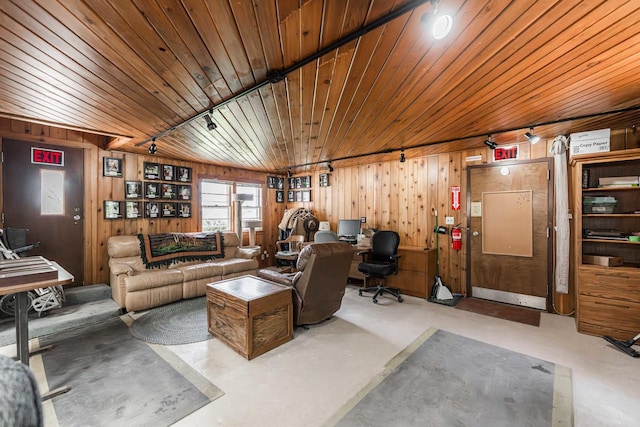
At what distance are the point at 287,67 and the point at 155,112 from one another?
170 cm

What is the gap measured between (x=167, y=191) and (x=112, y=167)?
879mm

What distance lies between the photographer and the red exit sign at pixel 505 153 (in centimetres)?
407

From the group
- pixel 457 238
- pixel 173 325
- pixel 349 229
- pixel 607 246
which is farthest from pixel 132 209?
pixel 607 246

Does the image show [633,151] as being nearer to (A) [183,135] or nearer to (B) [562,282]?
(B) [562,282]

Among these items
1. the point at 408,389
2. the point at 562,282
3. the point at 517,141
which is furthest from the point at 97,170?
the point at 562,282

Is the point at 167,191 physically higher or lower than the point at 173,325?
higher

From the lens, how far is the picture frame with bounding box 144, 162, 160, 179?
472 centimetres

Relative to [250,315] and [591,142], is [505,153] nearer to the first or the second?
[591,142]

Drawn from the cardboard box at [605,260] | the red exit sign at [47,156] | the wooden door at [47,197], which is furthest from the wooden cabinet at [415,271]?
the red exit sign at [47,156]

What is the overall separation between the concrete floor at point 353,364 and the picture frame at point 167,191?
10.0ft

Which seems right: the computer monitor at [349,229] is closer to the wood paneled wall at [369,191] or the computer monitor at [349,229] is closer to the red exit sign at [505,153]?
the wood paneled wall at [369,191]

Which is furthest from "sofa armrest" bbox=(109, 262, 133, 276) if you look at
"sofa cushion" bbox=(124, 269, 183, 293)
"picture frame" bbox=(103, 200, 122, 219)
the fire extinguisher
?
the fire extinguisher

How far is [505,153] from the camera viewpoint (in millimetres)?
4129

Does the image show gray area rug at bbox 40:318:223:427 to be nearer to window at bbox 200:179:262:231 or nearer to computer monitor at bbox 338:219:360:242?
window at bbox 200:179:262:231
